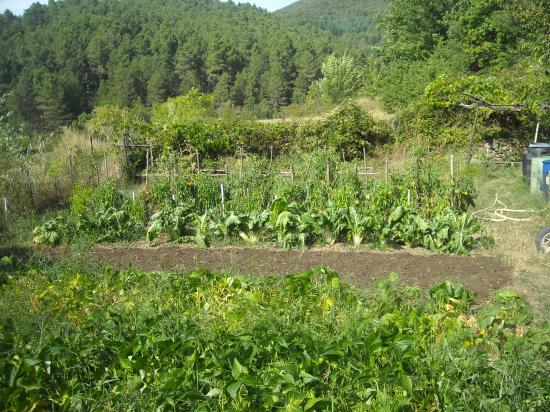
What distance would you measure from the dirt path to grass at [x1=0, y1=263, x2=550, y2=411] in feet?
4.84

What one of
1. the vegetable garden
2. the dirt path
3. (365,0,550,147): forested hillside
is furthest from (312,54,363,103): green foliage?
the dirt path

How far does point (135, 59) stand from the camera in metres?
64.9

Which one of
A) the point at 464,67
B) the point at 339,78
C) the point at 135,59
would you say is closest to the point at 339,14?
the point at 135,59

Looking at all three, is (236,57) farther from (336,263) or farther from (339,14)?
(339,14)

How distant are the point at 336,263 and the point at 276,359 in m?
3.37

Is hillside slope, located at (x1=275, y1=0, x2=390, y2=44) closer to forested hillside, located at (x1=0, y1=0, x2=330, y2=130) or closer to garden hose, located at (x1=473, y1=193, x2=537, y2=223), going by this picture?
forested hillside, located at (x1=0, y1=0, x2=330, y2=130)

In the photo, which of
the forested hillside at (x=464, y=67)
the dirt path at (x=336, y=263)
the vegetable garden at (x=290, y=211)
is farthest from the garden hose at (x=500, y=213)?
the forested hillside at (x=464, y=67)

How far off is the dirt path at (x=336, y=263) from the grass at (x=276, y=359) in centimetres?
147

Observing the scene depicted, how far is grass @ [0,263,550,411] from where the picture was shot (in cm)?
344

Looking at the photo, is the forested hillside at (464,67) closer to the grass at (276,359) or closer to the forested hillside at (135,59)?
the grass at (276,359)

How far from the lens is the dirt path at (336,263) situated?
6.52m

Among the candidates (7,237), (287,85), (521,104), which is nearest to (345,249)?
(7,237)

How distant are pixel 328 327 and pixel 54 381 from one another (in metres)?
2.16

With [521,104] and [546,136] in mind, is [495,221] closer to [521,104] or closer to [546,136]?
[521,104]
